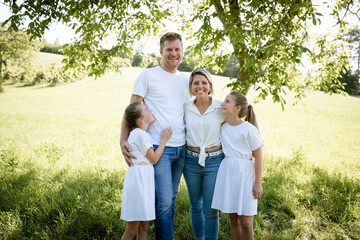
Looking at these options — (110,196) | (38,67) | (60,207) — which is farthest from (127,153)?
(38,67)

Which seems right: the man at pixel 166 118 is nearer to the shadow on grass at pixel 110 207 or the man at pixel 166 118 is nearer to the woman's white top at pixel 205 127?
Result: the woman's white top at pixel 205 127

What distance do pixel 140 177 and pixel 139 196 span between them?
0.22m

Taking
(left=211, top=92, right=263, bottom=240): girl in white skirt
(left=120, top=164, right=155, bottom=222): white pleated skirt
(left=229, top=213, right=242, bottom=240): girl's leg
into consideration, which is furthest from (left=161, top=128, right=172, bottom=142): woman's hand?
(left=229, top=213, right=242, bottom=240): girl's leg

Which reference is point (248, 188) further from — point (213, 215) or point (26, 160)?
point (26, 160)

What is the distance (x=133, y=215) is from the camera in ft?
9.06

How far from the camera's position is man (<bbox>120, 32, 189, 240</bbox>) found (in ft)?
9.55

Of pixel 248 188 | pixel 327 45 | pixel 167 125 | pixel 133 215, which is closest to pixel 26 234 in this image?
pixel 133 215

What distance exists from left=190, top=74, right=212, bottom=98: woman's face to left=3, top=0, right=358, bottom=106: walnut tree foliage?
616 millimetres

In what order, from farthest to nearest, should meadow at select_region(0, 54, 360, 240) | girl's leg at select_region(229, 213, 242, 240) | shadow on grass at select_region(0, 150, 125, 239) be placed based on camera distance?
meadow at select_region(0, 54, 360, 240), shadow on grass at select_region(0, 150, 125, 239), girl's leg at select_region(229, 213, 242, 240)

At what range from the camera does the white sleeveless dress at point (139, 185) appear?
2756 millimetres

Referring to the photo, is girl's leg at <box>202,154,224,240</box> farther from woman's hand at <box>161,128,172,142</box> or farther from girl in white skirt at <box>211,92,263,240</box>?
woman's hand at <box>161,128,172,142</box>

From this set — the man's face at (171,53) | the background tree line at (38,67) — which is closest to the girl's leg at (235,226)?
the man's face at (171,53)

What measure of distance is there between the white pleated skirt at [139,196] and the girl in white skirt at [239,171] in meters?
0.82

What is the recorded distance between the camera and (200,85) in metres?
3.06
